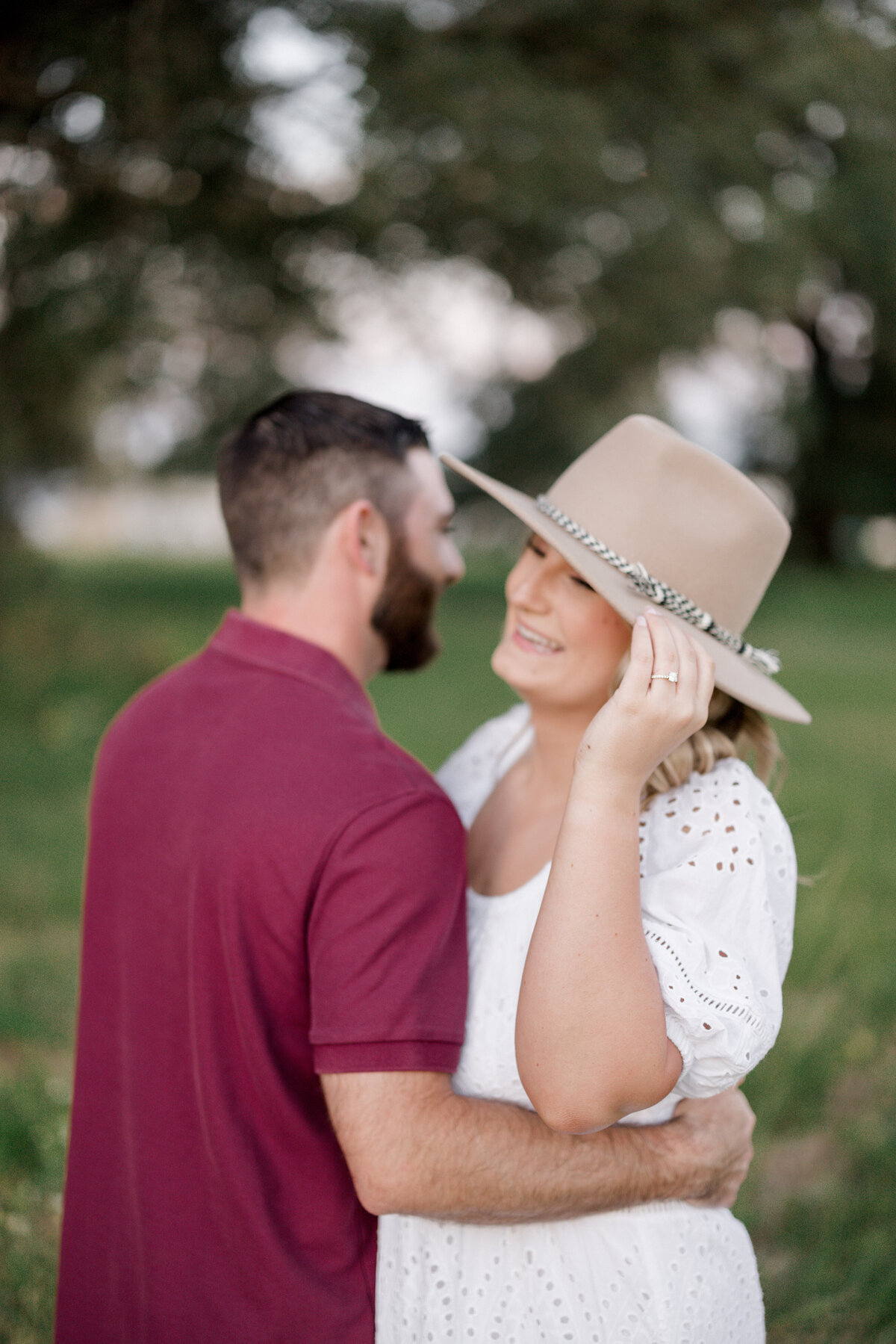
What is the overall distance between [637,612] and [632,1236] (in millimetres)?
1023

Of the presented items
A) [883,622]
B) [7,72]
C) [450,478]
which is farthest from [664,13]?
[450,478]

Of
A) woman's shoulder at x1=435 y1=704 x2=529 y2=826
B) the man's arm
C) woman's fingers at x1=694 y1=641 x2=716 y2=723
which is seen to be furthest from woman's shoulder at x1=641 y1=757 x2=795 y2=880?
woman's shoulder at x1=435 y1=704 x2=529 y2=826

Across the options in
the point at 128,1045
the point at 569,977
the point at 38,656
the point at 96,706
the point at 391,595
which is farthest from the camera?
the point at 38,656

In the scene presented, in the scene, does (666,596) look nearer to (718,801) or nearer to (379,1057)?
(718,801)

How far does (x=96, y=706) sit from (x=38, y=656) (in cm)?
193

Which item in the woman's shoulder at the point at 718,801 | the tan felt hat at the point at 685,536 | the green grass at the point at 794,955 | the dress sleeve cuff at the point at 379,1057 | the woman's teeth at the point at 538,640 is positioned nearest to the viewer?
the dress sleeve cuff at the point at 379,1057

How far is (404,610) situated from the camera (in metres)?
2.58

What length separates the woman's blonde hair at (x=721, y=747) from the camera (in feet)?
6.22

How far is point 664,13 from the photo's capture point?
277 inches

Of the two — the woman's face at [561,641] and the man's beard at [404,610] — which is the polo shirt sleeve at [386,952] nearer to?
the woman's face at [561,641]

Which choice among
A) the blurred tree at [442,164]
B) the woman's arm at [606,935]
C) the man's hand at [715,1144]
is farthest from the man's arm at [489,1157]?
the blurred tree at [442,164]

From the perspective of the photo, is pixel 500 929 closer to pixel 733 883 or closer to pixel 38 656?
pixel 733 883

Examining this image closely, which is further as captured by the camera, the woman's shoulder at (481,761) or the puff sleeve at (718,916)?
the woman's shoulder at (481,761)

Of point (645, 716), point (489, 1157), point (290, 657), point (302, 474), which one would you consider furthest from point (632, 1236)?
point (302, 474)
